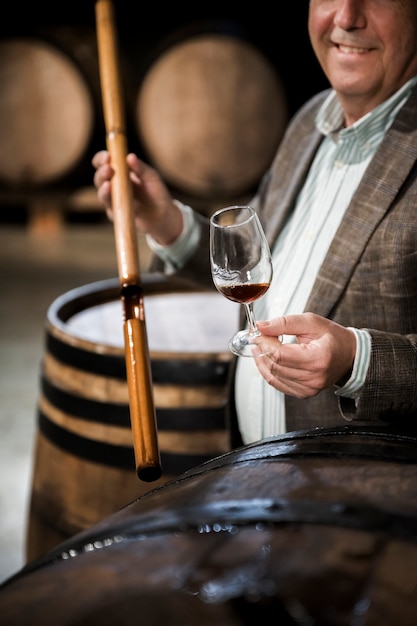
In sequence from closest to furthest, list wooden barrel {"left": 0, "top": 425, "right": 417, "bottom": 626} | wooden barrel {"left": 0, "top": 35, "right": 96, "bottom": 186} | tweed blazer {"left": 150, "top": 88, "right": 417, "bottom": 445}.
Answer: wooden barrel {"left": 0, "top": 425, "right": 417, "bottom": 626}, tweed blazer {"left": 150, "top": 88, "right": 417, "bottom": 445}, wooden barrel {"left": 0, "top": 35, "right": 96, "bottom": 186}

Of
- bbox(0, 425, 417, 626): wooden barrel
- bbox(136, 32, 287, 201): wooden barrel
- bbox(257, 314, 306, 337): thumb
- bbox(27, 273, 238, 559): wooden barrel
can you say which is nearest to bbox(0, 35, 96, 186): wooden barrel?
bbox(136, 32, 287, 201): wooden barrel

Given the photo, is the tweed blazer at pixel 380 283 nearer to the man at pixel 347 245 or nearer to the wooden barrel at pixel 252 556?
the man at pixel 347 245

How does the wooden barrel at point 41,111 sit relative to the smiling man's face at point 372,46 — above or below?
below

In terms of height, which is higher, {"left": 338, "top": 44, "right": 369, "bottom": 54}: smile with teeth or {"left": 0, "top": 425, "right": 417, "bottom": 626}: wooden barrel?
{"left": 338, "top": 44, "right": 369, "bottom": 54}: smile with teeth

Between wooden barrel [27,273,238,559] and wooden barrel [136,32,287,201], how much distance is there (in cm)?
348

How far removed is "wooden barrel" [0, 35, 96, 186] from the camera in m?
5.81

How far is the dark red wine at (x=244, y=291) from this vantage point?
4.75ft

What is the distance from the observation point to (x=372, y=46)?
64.5 inches

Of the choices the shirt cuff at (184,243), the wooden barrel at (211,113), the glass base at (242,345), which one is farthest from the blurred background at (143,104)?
the glass base at (242,345)

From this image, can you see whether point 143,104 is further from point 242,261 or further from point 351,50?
point 242,261

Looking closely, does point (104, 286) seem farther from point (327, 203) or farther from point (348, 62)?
point (348, 62)

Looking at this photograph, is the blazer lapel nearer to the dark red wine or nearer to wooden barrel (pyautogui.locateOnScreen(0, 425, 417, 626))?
the dark red wine

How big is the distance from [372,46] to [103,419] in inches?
42.8

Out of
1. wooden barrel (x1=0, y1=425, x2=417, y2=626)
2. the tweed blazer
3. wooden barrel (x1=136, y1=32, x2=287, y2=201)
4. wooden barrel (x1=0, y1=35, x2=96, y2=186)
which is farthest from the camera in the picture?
wooden barrel (x1=0, y1=35, x2=96, y2=186)
